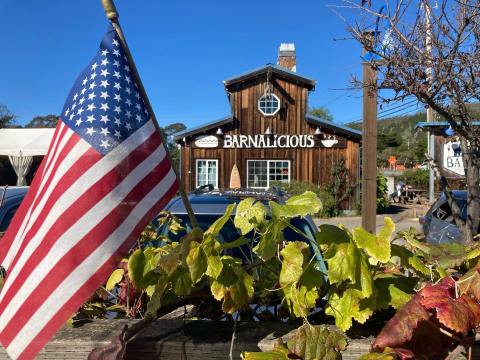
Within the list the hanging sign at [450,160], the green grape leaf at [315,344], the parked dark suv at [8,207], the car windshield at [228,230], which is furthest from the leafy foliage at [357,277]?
the hanging sign at [450,160]

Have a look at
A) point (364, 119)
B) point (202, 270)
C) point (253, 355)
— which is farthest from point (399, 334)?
point (364, 119)

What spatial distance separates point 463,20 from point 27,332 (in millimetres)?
2989

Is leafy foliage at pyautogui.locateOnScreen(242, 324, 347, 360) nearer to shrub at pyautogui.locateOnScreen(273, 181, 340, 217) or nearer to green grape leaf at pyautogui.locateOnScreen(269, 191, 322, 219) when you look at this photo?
green grape leaf at pyautogui.locateOnScreen(269, 191, 322, 219)

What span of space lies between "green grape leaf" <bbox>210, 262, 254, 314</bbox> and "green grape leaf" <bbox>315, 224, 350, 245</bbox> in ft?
0.97

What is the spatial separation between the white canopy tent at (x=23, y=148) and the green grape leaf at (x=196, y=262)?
12.6 meters

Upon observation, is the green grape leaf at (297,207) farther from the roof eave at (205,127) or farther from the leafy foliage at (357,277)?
the roof eave at (205,127)

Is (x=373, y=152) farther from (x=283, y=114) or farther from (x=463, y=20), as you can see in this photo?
(x=283, y=114)

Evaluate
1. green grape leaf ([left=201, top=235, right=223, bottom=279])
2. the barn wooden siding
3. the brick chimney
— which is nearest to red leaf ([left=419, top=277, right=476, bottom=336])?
green grape leaf ([left=201, top=235, right=223, bottom=279])

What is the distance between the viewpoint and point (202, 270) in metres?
1.54

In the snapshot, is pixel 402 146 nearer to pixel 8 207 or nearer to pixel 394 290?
pixel 8 207

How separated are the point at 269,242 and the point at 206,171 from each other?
20824 mm

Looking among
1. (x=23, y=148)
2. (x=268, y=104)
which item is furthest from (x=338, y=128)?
(x=23, y=148)

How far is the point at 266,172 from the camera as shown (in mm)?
22141

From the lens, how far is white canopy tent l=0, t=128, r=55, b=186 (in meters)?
13.8
